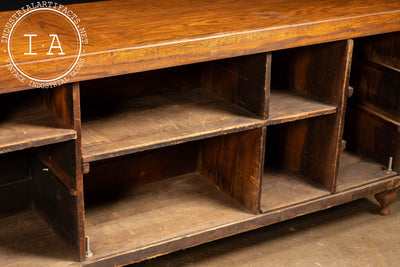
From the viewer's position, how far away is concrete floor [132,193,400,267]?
2668mm

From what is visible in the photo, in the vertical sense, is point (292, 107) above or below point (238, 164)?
above

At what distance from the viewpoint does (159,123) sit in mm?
2314

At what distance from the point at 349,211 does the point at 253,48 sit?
115 cm

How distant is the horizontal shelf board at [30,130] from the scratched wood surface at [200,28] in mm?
161

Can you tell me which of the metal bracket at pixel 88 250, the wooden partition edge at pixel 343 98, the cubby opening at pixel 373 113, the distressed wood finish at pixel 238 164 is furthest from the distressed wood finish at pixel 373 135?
the metal bracket at pixel 88 250

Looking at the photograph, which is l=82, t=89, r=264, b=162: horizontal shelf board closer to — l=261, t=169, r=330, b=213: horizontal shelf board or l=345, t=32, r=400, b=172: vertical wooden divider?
l=261, t=169, r=330, b=213: horizontal shelf board

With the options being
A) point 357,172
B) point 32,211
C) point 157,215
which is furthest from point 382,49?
point 32,211

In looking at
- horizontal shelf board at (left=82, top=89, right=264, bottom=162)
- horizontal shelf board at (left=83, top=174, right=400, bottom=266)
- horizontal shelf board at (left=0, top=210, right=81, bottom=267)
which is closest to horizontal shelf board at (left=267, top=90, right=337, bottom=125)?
horizontal shelf board at (left=82, top=89, right=264, bottom=162)

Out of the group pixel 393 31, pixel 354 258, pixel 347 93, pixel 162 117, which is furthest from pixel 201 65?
pixel 354 258

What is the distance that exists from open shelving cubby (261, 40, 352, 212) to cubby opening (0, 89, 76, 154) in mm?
765

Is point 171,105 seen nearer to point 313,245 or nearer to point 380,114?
point 313,245

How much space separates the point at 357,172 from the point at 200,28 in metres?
1.06

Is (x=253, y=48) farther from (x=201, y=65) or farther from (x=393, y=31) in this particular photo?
(x=393, y=31)

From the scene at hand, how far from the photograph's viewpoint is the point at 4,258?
7.42ft
